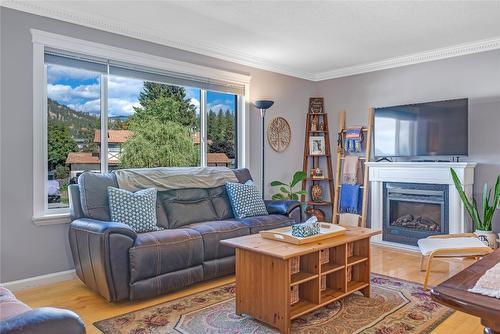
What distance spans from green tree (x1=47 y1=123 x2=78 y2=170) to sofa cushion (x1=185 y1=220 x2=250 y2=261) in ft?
4.45

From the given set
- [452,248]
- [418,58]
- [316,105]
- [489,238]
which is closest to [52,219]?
[452,248]

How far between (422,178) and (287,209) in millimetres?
1766

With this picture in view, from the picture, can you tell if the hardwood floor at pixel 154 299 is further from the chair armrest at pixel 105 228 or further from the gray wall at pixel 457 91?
the gray wall at pixel 457 91

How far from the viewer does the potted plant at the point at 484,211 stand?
3848 mm

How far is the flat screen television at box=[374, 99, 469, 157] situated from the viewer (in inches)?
168

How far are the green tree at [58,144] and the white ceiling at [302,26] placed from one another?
39.9 inches

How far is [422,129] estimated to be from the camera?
457 centimetres

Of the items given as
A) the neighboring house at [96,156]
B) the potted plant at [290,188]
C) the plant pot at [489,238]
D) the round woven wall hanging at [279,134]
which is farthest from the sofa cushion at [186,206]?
the plant pot at [489,238]

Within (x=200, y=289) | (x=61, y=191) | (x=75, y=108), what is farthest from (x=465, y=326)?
(x=75, y=108)

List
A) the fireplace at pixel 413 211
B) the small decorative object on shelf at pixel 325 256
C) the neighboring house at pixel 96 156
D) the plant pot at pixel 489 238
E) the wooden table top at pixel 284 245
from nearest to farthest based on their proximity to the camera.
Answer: the wooden table top at pixel 284 245
the small decorative object on shelf at pixel 325 256
the neighboring house at pixel 96 156
the plant pot at pixel 489 238
the fireplace at pixel 413 211

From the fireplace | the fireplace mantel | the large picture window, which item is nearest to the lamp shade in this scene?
the large picture window

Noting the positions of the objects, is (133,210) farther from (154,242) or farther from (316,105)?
(316,105)

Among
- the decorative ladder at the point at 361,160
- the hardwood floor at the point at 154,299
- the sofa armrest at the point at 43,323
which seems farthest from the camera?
the decorative ladder at the point at 361,160

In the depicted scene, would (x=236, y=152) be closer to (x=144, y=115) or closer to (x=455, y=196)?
(x=144, y=115)
